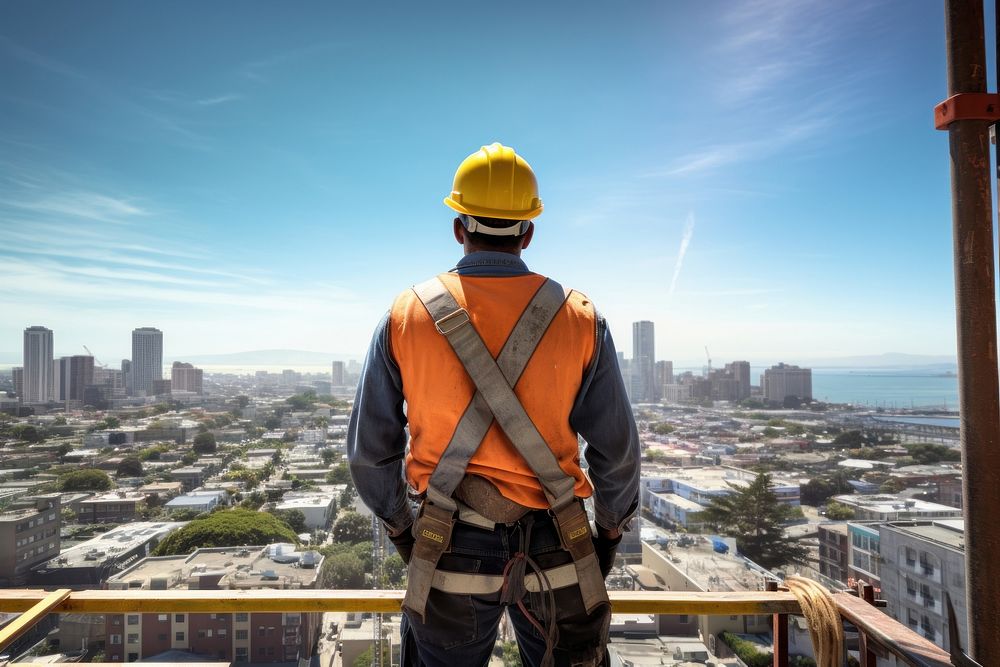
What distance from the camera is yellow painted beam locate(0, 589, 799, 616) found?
172 cm

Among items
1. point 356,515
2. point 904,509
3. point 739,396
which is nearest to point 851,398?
point 739,396

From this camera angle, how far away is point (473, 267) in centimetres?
125

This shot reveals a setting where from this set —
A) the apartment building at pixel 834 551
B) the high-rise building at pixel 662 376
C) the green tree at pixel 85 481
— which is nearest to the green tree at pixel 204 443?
the green tree at pixel 85 481

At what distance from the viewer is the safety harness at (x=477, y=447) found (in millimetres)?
1106

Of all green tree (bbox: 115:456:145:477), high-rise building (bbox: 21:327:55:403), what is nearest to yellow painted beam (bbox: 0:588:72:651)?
green tree (bbox: 115:456:145:477)

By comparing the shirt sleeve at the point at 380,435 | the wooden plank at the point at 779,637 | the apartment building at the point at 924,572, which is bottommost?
the apartment building at the point at 924,572

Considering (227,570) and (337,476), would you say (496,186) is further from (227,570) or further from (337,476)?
(337,476)

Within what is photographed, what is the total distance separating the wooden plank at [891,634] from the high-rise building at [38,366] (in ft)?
123

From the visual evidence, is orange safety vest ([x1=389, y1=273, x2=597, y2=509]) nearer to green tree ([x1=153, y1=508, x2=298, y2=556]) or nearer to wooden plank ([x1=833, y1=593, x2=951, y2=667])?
wooden plank ([x1=833, y1=593, x2=951, y2=667])

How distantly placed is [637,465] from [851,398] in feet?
173

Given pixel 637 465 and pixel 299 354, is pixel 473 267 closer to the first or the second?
pixel 637 465

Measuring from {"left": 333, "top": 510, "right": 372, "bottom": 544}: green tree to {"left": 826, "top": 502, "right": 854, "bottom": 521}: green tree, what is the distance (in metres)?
14.0

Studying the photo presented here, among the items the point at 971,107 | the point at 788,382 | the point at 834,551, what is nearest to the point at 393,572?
the point at 834,551

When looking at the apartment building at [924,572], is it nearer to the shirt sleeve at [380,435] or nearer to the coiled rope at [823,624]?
the coiled rope at [823,624]
